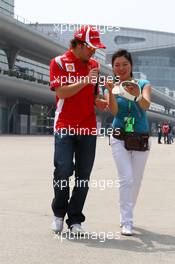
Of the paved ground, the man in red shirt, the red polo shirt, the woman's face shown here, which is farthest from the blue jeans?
the woman's face

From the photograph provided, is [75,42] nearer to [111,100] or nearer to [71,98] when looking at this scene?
[71,98]

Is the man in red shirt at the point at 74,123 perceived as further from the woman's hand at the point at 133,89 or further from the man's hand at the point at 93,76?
the woman's hand at the point at 133,89

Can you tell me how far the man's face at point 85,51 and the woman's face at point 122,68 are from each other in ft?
1.08

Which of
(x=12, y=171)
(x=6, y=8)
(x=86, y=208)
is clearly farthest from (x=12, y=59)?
(x=86, y=208)

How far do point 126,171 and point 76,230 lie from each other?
74 centimetres

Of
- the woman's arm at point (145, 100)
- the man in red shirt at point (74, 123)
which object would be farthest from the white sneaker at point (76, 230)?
the woman's arm at point (145, 100)

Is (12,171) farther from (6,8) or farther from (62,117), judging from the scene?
(6,8)

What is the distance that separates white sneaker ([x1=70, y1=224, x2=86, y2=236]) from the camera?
477cm

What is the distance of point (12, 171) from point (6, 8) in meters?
47.9

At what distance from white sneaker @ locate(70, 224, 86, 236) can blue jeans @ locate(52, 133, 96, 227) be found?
2.5 inches

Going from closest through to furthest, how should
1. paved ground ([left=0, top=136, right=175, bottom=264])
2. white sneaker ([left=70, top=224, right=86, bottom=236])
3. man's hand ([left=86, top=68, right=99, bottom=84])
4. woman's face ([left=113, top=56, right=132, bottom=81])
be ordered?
paved ground ([left=0, top=136, right=175, bottom=264]), man's hand ([left=86, top=68, right=99, bottom=84]), white sneaker ([left=70, top=224, right=86, bottom=236]), woman's face ([left=113, top=56, right=132, bottom=81])

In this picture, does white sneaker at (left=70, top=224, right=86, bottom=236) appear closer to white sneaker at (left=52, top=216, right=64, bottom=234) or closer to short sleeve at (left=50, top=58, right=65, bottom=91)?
white sneaker at (left=52, top=216, right=64, bottom=234)

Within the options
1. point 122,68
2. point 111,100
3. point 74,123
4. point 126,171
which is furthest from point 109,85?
point 126,171

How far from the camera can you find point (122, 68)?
16.6 feet
